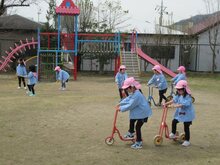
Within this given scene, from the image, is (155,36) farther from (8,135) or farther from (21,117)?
(8,135)

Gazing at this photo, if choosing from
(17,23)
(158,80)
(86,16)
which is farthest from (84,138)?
(17,23)

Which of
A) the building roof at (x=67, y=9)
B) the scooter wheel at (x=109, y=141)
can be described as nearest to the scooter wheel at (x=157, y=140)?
the scooter wheel at (x=109, y=141)

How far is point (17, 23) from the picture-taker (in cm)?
3700

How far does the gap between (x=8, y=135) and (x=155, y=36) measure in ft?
87.8

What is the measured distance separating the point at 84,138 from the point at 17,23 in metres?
30.8

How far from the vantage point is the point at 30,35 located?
33688 mm

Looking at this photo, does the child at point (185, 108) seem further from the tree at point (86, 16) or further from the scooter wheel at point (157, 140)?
the tree at point (86, 16)

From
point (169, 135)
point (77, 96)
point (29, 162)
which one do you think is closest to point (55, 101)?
point (77, 96)

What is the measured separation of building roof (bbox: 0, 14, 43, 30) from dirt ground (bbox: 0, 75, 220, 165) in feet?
78.3

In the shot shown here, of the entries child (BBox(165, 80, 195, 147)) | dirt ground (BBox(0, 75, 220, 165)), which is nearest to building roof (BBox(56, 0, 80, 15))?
dirt ground (BBox(0, 75, 220, 165))

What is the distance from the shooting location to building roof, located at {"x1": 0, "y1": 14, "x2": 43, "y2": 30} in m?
35.8

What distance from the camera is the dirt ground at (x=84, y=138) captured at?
6.59 metres

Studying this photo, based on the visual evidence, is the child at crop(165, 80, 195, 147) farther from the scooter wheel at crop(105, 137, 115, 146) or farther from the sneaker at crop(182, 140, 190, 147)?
the scooter wheel at crop(105, 137, 115, 146)

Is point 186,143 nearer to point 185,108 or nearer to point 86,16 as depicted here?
point 185,108
